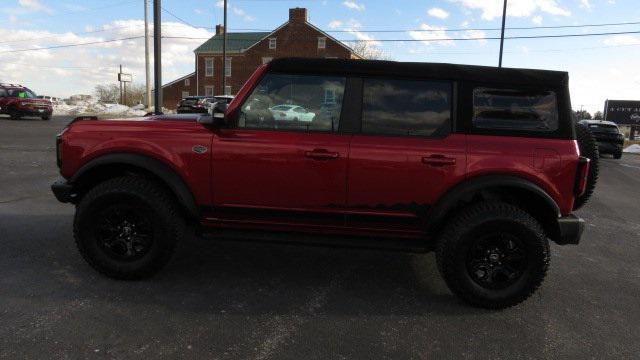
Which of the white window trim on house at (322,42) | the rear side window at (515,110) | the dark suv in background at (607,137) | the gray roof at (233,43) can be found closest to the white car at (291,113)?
the rear side window at (515,110)

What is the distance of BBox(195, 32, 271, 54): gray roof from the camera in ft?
176

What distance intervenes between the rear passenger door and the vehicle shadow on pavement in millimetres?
678

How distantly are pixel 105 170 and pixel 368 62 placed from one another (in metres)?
2.37

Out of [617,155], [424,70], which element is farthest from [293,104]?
[617,155]

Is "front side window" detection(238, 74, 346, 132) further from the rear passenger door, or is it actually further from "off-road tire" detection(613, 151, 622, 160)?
"off-road tire" detection(613, 151, 622, 160)

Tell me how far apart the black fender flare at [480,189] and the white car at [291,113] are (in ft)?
3.95

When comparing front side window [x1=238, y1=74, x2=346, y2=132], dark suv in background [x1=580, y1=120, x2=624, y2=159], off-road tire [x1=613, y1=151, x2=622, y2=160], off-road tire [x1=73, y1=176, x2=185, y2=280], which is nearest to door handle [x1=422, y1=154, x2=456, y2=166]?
front side window [x1=238, y1=74, x2=346, y2=132]

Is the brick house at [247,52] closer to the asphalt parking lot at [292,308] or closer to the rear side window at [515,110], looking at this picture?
the asphalt parking lot at [292,308]

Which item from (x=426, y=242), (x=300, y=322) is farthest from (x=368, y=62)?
(x=300, y=322)

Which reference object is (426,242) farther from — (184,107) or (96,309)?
(184,107)

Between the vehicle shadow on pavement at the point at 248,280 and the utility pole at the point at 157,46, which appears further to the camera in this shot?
the utility pole at the point at 157,46

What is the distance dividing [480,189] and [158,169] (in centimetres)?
250

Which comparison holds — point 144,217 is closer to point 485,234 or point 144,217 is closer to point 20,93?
point 485,234

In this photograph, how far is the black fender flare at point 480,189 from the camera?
11.3 ft
